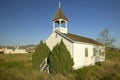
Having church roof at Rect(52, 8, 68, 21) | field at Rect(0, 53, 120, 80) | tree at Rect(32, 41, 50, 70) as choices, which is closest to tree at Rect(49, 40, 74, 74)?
field at Rect(0, 53, 120, 80)

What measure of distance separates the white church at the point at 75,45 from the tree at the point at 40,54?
1.19 meters

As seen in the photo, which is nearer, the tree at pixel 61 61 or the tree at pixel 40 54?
the tree at pixel 61 61

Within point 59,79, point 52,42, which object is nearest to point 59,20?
point 52,42

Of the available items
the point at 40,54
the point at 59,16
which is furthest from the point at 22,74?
the point at 59,16

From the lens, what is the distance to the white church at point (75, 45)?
62.4 ft

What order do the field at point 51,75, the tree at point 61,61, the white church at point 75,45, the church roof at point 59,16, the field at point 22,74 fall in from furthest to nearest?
the church roof at point 59,16 → the white church at point 75,45 → the tree at point 61,61 → the field at point 51,75 → the field at point 22,74

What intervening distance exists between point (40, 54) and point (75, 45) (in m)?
5.20

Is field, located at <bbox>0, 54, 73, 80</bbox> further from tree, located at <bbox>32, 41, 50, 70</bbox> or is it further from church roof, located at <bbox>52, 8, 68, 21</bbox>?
church roof, located at <bbox>52, 8, 68, 21</bbox>

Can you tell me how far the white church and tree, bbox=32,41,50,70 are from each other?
1.19 m

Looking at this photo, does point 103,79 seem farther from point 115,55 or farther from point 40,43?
point 115,55

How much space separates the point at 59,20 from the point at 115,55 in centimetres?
1555

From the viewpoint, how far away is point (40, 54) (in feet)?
66.5

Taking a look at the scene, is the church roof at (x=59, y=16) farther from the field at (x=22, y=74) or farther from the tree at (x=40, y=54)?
the field at (x=22, y=74)

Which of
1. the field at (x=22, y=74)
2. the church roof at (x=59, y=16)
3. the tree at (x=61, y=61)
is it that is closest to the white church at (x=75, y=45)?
the church roof at (x=59, y=16)
